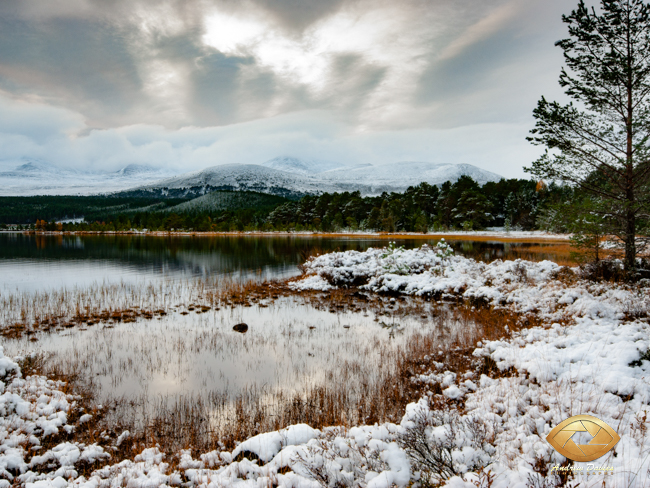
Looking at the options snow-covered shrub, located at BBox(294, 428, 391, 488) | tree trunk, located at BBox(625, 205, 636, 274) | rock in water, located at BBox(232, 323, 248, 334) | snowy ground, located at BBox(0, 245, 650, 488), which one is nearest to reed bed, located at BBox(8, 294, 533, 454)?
rock in water, located at BBox(232, 323, 248, 334)

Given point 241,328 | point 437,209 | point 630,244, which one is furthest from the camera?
point 437,209

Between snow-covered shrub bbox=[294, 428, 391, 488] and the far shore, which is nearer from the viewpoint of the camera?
snow-covered shrub bbox=[294, 428, 391, 488]

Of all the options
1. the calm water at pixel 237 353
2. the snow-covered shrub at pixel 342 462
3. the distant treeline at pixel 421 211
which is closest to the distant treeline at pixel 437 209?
the distant treeline at pixel 421 211

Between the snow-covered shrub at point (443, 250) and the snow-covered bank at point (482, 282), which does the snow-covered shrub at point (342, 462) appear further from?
the snow-covered shrub at point (443, 250)

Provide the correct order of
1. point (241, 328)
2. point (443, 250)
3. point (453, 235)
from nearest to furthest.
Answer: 1. point (241, 328)
2. point (443, 250)
3. point (453, 235)

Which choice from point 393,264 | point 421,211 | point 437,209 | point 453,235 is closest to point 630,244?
point 393,264

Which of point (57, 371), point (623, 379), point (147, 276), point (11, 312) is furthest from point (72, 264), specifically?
point (623, 379)

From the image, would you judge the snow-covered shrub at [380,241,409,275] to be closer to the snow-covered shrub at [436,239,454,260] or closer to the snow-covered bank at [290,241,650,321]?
the snow-covered bank at [290,241,650,321]

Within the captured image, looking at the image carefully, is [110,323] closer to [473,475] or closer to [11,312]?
[11,312]

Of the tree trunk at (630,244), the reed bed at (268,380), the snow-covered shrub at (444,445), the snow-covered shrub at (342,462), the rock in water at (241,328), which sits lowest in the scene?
the rock in water at (241,328)

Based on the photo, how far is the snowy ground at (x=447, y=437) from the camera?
414 cm

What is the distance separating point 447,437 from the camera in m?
4.69

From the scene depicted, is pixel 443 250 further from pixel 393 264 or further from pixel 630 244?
pixel 630 244

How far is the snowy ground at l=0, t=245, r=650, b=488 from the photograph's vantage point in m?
4.14
